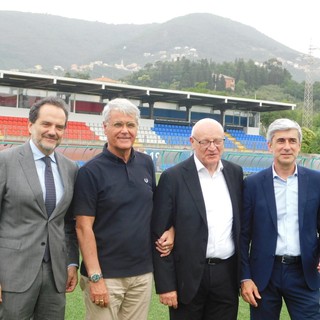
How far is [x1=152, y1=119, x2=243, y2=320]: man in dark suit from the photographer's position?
11.8 feet

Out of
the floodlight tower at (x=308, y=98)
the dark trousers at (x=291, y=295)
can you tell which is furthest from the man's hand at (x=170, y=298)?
the floodlight tower at (x=308, y=98)

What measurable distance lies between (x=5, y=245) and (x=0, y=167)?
502mm

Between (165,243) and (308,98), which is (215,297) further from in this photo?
(308,98)

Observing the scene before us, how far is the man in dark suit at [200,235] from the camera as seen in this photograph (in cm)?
359

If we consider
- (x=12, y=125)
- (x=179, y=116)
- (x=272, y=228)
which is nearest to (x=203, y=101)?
(x=179, y=116)

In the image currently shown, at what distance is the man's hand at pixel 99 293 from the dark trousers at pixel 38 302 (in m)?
0.22

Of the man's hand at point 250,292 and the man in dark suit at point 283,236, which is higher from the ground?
the man in dark suit at point 283,236

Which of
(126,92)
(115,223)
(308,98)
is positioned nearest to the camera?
(115,223)

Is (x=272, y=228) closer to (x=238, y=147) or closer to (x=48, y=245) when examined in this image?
(x=48, y=245)

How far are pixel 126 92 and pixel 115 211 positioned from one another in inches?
1117

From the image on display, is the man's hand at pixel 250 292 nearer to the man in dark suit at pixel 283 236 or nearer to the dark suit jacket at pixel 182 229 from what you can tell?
the man in dark suit at pixel 283 236

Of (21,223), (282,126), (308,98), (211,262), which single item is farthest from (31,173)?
(308,98)

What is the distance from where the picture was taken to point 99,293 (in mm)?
3436

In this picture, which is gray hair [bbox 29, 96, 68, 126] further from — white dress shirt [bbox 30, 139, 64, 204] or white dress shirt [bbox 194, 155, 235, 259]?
white dress shirt [bbox 194, 155, 235, 259]
